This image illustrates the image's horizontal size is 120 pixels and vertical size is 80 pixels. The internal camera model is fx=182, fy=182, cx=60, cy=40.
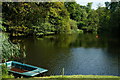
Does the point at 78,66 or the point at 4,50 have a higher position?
the point at 4,50

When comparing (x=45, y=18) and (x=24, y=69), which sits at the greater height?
(x=45, y=18)

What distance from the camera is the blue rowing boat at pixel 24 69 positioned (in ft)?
17.3

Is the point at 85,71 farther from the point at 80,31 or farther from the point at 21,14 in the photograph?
the point at 80,31

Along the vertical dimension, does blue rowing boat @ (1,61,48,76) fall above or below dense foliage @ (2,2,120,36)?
below

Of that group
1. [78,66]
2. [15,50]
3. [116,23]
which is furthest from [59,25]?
[116,23]

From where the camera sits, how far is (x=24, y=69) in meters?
5.98

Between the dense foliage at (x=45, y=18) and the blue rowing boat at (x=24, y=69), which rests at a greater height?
the dense foliage at (x=45, y=18)

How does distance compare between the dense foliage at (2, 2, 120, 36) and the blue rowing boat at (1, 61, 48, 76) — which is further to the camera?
the blue rowing boat at (1, 61, 48, 76)

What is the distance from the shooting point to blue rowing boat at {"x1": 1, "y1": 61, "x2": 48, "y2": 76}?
5287 mm

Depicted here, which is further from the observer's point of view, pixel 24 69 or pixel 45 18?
pixel 45 18

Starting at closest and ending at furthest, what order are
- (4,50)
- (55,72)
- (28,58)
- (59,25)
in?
(4,50) < (55,72) < (28,58) < (59,25)

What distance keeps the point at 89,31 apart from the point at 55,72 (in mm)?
17065

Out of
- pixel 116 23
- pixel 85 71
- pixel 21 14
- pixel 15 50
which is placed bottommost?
pixel 85 71

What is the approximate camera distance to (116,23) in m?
2.65
